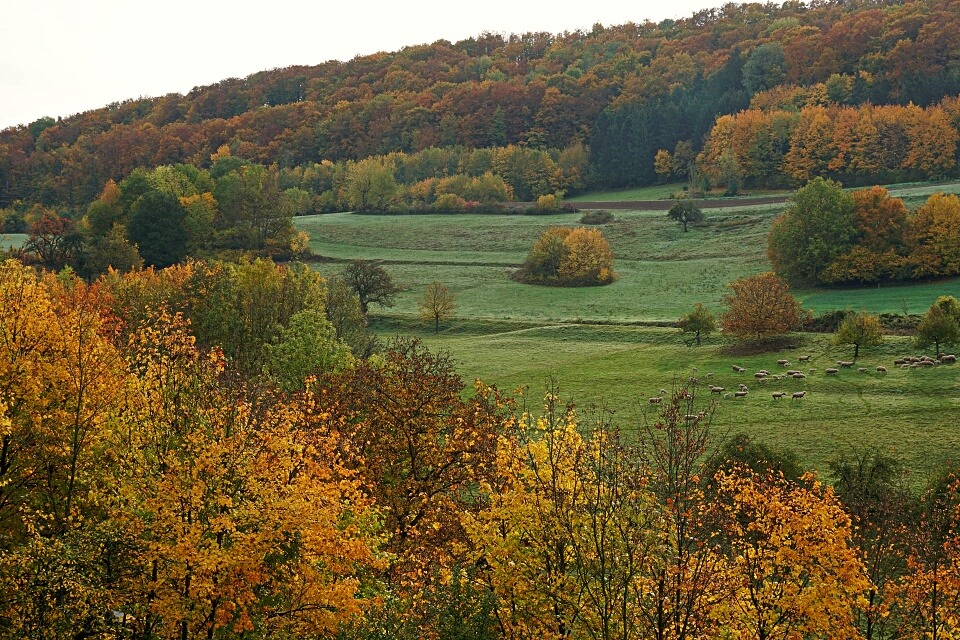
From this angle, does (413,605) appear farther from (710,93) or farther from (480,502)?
(710,93)

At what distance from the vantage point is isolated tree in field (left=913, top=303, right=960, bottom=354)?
56.1m

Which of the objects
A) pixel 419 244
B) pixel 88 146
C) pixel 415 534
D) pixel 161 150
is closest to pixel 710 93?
pixel 419 244

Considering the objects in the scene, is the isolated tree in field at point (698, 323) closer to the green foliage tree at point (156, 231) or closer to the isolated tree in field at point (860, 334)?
the isolated tree in field at point (860, 334)

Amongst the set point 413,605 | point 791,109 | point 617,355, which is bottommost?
point 617,355

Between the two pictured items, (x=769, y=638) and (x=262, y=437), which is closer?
(x=769, y=638)

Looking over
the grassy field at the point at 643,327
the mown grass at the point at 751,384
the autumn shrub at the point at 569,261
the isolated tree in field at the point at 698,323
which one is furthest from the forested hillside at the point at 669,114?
the mown grass at the point at 751,384

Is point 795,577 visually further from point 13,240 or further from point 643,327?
point 13,240

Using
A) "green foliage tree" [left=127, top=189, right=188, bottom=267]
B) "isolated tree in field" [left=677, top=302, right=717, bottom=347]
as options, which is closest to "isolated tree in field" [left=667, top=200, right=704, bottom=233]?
"isolated tree in field" [left=677, top=302, right=717, bottom=347]

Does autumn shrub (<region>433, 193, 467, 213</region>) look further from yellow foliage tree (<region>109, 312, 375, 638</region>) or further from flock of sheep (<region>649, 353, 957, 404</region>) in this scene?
yellow foliage tree (<region>109, 312, 375, 638</region>)

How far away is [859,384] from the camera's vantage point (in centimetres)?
5281

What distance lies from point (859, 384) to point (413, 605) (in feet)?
138

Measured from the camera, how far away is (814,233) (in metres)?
90.9

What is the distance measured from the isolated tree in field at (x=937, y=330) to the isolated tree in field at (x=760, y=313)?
9.82 metres

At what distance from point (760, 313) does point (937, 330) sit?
39.6 feet
